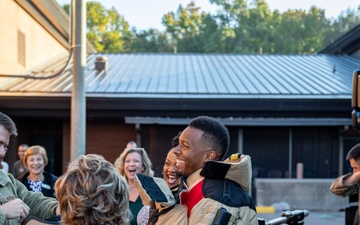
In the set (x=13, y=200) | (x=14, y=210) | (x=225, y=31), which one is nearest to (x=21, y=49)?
(x=13, y=200)

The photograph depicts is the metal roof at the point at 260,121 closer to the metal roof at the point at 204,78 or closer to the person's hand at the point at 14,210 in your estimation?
the metal roof at the point at 204,78

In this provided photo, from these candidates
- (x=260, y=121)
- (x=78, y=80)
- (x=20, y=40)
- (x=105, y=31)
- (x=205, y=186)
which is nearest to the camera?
(x=205, y=186)

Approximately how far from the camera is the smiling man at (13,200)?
234 centimetres

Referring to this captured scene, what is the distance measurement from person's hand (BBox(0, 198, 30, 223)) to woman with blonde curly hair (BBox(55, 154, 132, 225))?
1.61ft

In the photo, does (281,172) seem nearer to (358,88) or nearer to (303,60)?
(303,60)

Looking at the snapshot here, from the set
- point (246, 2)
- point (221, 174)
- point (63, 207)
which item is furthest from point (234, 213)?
point (246, 2)

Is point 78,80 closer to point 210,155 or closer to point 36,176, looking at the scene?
point 36,176

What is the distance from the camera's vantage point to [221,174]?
2.25 m

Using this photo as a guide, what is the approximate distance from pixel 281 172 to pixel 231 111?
233 cm

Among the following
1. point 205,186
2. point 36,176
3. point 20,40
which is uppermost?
point 20,40

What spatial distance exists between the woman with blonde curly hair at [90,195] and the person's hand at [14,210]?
49 cm

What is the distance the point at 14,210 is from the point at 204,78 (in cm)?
1158

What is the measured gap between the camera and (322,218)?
1014cm

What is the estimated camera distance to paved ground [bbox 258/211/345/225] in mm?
9555
